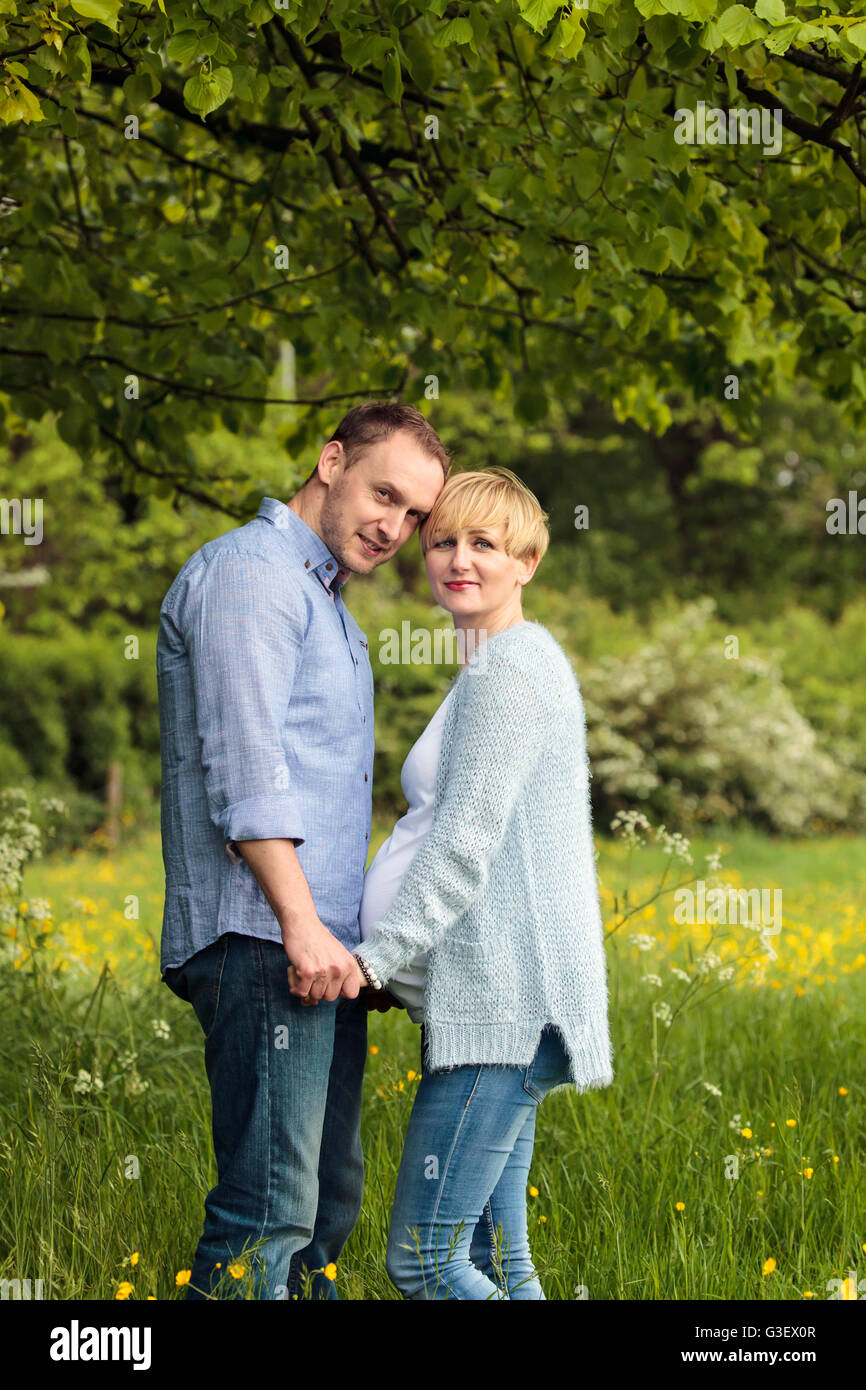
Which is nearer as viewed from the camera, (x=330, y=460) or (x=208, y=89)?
(x=330, y=460)

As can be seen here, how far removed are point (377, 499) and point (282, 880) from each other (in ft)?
2.54

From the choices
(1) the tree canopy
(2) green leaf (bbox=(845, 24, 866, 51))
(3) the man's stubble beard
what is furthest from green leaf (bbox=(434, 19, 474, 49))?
(3) the man's stubble beard

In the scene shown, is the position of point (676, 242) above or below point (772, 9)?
above

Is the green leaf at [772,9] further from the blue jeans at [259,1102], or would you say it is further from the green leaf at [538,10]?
the blue jeans at [259,1102]

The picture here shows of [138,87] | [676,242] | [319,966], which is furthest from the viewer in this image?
[676,242]

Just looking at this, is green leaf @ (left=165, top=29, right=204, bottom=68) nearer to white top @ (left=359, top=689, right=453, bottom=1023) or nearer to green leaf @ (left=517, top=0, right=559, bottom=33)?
green leaf @ (left=517, top=0, right=559, bottom=33)

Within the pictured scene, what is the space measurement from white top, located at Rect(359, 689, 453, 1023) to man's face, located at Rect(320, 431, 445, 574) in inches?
14.7

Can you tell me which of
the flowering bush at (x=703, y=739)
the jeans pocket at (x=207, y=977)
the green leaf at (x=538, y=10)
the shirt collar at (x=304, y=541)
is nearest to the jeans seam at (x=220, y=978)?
the jeans pocket at (x=207, y=977)

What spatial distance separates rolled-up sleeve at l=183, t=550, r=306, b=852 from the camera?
2.11 meters

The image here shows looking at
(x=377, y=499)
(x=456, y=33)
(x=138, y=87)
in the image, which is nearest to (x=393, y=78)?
(x=456, y=33)

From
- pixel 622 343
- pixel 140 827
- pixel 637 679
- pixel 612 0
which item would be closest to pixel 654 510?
pixel 637 679

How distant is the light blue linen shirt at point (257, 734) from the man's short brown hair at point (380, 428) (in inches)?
7.3

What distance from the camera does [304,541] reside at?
239 centimetres

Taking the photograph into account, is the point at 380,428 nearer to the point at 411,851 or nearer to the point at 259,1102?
the point at 411,851
